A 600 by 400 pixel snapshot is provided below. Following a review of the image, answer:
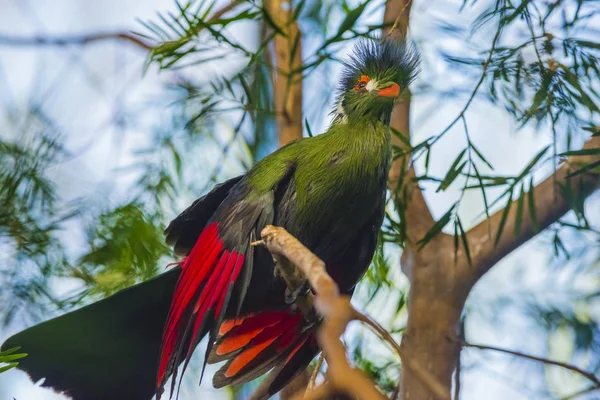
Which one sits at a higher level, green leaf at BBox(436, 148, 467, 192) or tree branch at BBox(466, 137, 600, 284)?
green leaf at BBox(436, 148, 467, 192)

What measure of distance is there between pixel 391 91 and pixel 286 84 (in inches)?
26.8

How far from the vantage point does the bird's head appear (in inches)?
85.8

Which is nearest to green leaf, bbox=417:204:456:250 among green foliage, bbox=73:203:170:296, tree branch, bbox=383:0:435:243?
tree branch, bbox=383:0:435:243

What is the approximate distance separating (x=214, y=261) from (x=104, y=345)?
1.36 feet

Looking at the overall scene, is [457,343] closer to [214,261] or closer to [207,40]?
[214,261]

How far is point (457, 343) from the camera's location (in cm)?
228

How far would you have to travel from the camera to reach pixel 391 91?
2.14m

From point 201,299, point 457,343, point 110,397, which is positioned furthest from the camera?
point 457,343

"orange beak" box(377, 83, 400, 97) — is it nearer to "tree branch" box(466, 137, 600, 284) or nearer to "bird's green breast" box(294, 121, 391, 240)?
"bird's green breast" box(294, 121, 391, 240)

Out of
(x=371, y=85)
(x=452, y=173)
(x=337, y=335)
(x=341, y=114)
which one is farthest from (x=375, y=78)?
(x=337, y=335)

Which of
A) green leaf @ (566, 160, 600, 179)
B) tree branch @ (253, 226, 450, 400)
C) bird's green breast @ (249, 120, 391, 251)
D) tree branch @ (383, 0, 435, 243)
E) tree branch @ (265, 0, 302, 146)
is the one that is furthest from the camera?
tree branch @ (265, 0, 302, 146)

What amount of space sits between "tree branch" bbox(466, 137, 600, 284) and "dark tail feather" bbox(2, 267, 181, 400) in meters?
0.88

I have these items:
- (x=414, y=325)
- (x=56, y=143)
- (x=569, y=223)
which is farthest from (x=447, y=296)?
(x=56, y=143)

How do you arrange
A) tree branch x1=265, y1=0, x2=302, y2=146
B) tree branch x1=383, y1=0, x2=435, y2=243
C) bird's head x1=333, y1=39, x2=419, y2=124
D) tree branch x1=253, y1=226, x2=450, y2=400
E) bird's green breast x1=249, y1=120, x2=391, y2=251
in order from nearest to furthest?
1. tree branch x1=253, y1=226, x2=450, y2=400
2. bird's green breast x1=249, y1=120, x2=391, y2=251
3. bird's head x1=333, y1=39, x2=419, y2=124
4. tree branch x1=383, y1=0, x2=435, y2=243
5. tree branch x1=265, y1=0, x2=302, y2=146
